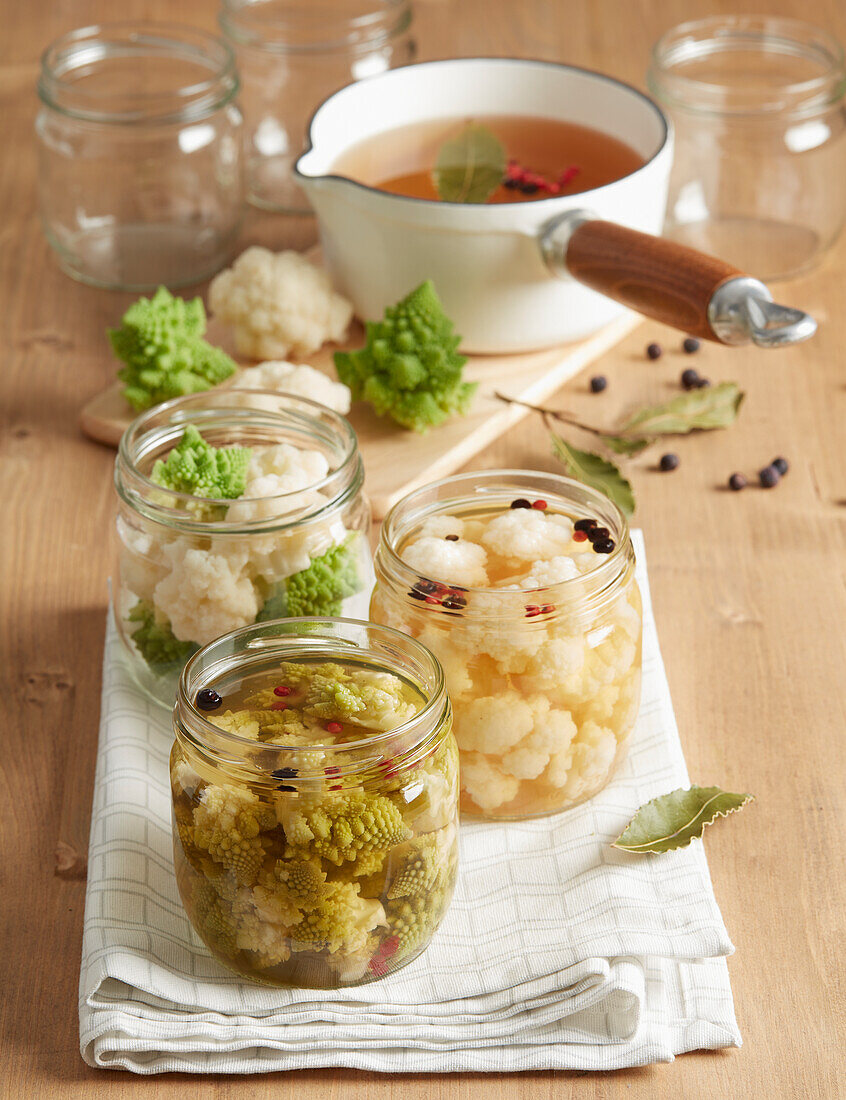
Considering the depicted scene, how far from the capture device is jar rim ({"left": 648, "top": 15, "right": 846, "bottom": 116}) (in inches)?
61.1

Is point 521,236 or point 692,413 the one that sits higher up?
point 521,236

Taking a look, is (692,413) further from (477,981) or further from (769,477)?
(477,981)

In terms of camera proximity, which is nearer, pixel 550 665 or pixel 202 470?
pixel 550 665

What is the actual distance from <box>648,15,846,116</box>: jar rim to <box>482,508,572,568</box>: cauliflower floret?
887 mm

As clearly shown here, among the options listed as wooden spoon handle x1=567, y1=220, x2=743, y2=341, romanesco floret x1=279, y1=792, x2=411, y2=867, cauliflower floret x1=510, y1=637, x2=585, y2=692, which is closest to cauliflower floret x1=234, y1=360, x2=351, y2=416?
wooden spoon handle x1=567, y1=220, x2=743, y2=341

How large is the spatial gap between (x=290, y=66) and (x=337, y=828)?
138 centimetres

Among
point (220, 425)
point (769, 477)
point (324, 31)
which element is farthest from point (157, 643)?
point (324, 31)

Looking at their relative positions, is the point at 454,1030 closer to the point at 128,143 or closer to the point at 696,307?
the point at 696,307

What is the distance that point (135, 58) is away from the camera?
1753 millimetres

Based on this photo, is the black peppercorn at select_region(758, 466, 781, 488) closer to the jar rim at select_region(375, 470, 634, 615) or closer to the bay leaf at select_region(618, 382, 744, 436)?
the bay leaf at select_region(618, 382, 744, 436)

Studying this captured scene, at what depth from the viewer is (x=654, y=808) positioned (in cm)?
89

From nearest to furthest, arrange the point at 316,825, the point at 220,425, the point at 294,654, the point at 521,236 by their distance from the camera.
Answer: the point at 316,825 → the point at 294,654 → the point at 220,425 → the point at 521,236

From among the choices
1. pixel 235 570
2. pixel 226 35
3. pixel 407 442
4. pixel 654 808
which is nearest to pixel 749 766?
pixel 654 808

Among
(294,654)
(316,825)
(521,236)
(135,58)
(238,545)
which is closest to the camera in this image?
(316,825)
